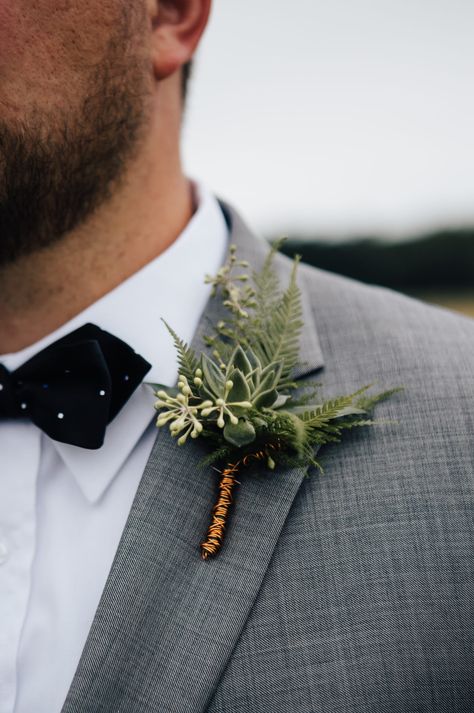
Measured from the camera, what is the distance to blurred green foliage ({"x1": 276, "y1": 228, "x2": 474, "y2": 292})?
20234 mm

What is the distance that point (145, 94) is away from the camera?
2055 millimetres

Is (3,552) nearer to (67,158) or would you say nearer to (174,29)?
(67,158)

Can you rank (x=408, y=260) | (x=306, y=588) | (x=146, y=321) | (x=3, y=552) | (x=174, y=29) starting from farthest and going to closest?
(x=408, y=260) → (x=174, y=29) → (x=146, y=321) → (x=3, y=552) → (x=306, y=588)

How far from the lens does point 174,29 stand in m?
2.12

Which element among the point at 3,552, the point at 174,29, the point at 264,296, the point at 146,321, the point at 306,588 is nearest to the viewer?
the point at 306,588

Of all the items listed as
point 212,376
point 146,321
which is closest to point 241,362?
point 212,376

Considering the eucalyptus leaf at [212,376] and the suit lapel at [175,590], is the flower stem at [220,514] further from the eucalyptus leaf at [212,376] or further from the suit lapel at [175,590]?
the eucalyptus leaf at [212,376]

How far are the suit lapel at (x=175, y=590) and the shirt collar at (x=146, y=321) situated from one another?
5.8 inches

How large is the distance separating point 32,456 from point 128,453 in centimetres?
25

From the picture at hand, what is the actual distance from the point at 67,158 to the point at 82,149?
5cm

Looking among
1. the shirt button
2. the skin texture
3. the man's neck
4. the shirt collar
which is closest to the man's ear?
the skin texture

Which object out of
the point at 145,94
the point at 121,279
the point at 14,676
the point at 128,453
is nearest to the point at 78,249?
the point at 121,279

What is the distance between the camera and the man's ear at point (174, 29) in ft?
6.88

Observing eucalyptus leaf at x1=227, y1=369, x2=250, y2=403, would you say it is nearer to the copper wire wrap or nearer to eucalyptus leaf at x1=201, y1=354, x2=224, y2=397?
eucalyptus leaf at x1=201, y1=354, x2=224, y2=397
